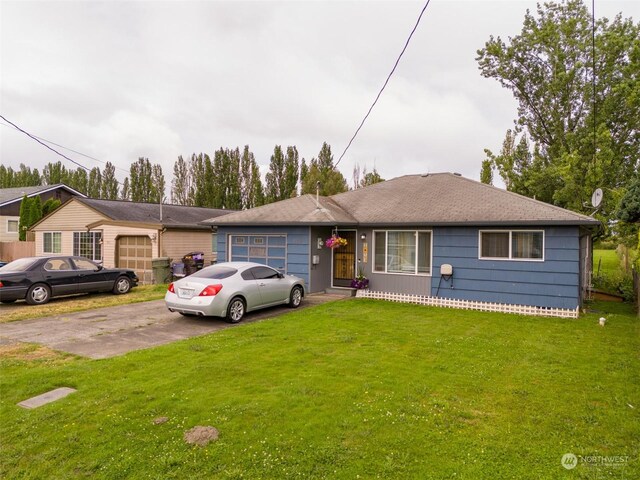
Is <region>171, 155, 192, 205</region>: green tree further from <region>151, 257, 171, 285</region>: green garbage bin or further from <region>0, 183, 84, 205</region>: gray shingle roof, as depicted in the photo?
<region>151, 257, 171, 285</region>: green garbage bin

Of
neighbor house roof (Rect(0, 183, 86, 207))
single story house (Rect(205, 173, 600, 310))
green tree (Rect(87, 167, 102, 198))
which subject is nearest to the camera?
single story house (Rect(205, 173, 600, 310))

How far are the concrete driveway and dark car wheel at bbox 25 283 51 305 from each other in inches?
96.0

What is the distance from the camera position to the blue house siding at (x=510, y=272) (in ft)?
35.3

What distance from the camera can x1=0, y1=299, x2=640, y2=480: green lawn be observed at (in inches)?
135

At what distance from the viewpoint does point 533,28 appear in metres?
21.4

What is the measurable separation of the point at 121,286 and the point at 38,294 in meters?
2.81

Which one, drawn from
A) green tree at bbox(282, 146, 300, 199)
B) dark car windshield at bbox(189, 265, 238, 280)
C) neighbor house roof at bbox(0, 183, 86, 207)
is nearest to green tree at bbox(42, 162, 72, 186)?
neighbor house roof at bbox(0, 183, 86, 207)

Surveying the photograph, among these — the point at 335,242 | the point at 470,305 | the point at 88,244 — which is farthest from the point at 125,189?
the point at 470,305

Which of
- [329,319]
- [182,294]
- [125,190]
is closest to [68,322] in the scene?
[182,294]

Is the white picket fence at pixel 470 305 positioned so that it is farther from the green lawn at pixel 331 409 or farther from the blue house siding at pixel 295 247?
the green lawn at pixel 331 409

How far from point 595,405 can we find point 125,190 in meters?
53.7

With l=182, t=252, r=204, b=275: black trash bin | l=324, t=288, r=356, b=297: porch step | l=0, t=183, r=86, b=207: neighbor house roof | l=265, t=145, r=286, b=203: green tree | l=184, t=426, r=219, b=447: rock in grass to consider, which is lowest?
l=184, t=426, r=219, b=447: rock in grass

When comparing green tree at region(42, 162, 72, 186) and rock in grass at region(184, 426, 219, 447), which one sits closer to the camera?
rock in grass at region(184, 426, 219, 447)

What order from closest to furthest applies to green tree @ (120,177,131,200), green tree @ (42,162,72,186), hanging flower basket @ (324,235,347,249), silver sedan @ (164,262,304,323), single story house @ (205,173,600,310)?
1. silver sedan @ (164,262,304,323)
2. single story house @ (205,173,600,310)
3. hanging flower basket @ (324,235,347,249)
4. green tree @ (120,177,131,200)
5. green tree @ (42,162,72,186)
